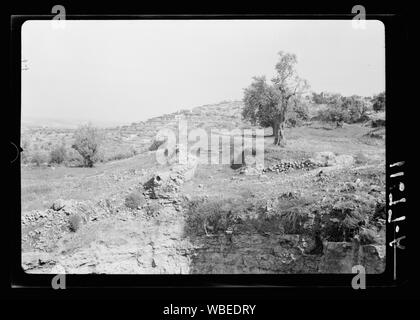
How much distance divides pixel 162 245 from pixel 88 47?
6.03 feet

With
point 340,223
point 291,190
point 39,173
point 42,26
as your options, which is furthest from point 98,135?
point 340,223

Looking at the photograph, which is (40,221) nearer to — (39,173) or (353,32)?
(39,173)

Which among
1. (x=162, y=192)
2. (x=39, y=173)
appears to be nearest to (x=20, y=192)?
(x=39, y=173)

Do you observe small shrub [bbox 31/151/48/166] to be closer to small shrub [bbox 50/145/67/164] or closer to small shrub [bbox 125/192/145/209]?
small shrub [bbox 50/145/67/164]

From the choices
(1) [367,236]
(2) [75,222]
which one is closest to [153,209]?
(2) [75,222]

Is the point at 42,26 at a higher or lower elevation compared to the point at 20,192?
higher

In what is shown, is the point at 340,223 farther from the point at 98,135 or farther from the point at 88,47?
the point at 88,47

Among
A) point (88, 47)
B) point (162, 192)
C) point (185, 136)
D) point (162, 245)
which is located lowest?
point (162, 245)

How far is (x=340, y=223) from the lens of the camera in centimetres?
520

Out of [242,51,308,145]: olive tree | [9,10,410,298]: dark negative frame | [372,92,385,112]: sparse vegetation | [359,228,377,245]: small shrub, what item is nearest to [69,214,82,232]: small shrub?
[9,10,410,298]: dark negative frame

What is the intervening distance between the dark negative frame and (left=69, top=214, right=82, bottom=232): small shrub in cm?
41

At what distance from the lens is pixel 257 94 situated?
5270 mm
